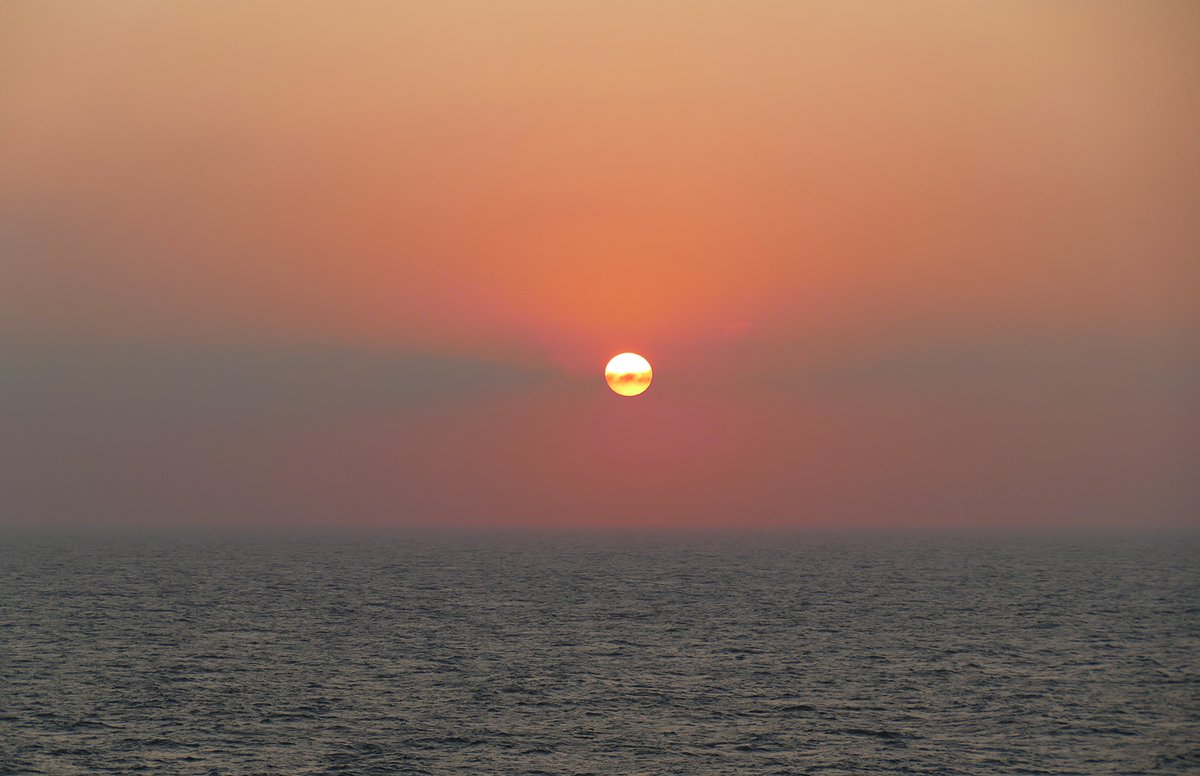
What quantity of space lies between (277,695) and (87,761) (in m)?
16.9

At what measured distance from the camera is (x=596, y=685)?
76438 millimetres

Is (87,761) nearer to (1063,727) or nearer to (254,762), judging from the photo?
(254,762)

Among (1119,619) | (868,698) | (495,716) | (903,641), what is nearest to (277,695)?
(495,716)

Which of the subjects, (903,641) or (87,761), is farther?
(903,641)

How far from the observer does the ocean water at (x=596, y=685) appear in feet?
190

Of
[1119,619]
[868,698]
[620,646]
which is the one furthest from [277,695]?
[1119,619]

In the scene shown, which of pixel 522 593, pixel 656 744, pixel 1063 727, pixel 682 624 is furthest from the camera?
pixel 522 593

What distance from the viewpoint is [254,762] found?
55.9 meters

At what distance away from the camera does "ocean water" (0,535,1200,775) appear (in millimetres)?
57812

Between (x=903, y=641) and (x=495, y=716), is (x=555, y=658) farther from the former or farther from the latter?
(x=903, y=641)

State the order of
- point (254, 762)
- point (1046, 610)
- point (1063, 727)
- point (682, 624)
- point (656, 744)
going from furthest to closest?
point (1046, 610)
point (682, 624)
point (1063, 727)
point (656, 744)
point (254, 762)

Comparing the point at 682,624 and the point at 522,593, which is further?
the point at 522,593

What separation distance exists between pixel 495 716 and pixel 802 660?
31.2m

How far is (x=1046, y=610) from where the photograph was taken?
12681cm
